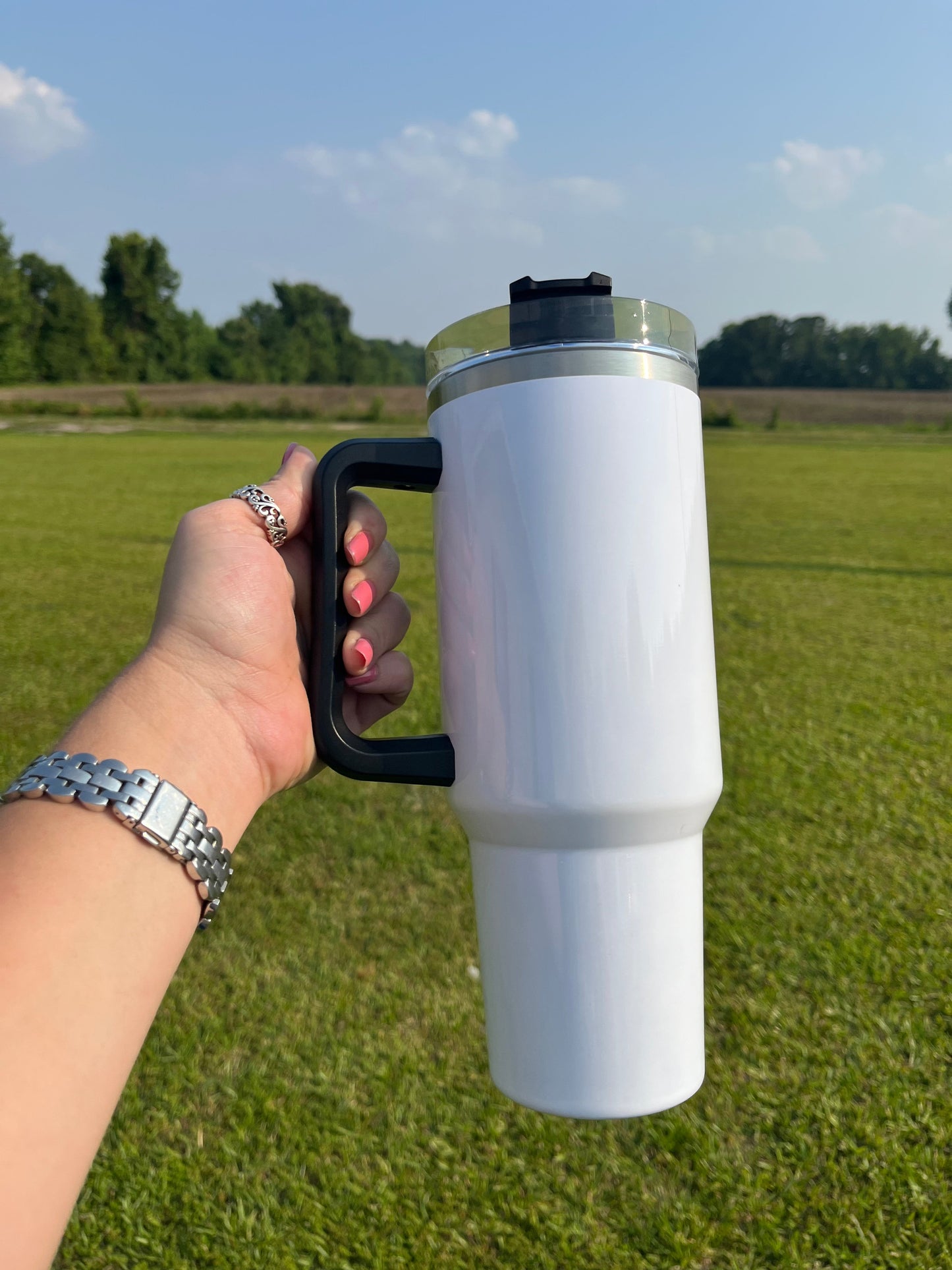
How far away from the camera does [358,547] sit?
109cm

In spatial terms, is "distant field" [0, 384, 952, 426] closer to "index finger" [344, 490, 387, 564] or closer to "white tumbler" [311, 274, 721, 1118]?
"index finger" [344, 490, 387, 564]

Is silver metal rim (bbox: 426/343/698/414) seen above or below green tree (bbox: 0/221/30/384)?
below

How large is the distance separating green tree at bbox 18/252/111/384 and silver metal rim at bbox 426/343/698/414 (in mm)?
42910

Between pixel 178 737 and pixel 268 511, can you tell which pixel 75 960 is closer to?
pixel 178 737

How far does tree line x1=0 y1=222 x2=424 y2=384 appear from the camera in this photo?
126 ft

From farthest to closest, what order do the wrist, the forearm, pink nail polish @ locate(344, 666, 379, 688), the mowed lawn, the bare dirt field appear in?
the bare dirt field < the mowed lawn < pink nail polish @ locate(344, 666, 379, 688) < the wrist < the forearm

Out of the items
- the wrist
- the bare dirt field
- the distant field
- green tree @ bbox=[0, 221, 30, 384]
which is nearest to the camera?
the wrist

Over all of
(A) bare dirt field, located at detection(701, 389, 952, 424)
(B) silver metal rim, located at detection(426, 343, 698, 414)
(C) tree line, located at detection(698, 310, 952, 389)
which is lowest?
(B) silver metal rim, located at detection(426, 343, 698, 414)

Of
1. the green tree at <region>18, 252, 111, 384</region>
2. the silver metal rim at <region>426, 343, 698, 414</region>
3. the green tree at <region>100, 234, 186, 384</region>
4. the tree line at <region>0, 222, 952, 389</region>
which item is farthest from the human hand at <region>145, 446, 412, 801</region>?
the green tree at <region>100, 234, 186, 384</region>

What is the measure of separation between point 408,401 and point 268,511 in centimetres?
2834

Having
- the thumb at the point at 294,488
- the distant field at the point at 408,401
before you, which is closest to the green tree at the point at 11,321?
the distant field at the point at 408,401

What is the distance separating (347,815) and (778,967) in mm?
1460

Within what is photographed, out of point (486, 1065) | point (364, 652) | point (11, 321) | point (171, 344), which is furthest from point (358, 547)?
point (171, 344)

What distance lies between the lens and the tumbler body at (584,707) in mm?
842
